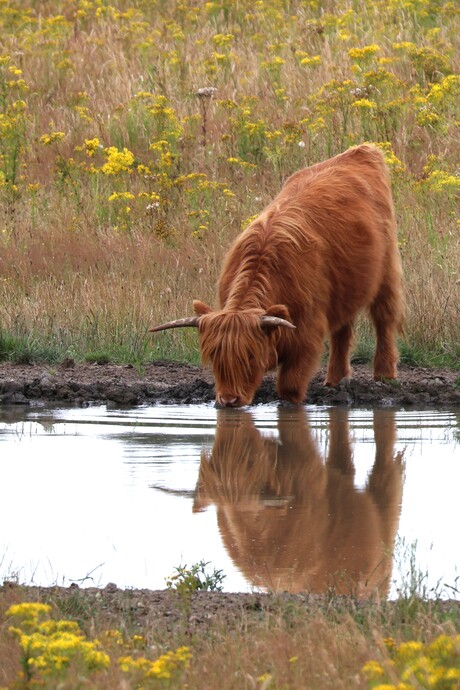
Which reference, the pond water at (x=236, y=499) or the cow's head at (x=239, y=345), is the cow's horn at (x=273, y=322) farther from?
the pond water at (x=236, y=499)

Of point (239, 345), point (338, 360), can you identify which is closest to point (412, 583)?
point (239, 345)

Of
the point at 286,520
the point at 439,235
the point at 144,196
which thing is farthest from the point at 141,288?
the point at 286,520

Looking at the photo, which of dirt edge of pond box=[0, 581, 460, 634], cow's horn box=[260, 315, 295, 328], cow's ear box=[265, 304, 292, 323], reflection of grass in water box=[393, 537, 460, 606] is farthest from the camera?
cow's ear box=[265, 304, 292, 323]

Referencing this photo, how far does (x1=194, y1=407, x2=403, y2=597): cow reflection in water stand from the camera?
4.88m

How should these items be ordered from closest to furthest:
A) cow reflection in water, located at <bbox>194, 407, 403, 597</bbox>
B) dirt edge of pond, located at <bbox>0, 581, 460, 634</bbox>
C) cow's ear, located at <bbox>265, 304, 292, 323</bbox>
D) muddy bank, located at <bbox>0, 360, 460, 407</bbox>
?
dirt edge of pond, located at <bbox>0, 581, 460, 634</bbox> → cow reflection in water, located at <bbox>194, 407, 403, 597</bbox> → cow's ear, located at <bbox>265, 304, 292, 323</bbox> → muddy bank, located at <bbox>0, 360, 460, 407</bbox>

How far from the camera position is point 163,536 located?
5398 millimetres

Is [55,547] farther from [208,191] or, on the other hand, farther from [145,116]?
[145,116]

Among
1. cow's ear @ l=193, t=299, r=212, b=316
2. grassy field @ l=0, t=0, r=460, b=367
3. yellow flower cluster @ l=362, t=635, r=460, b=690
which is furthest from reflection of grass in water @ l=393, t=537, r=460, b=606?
grassy field @ l=0, t=0, r=460, b=367

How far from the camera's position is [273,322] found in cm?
846

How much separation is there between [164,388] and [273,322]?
1524mm

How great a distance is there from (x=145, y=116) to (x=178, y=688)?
15.0 metres

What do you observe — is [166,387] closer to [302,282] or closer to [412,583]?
[302,282]

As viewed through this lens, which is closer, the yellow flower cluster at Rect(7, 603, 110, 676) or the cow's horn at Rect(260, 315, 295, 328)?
the yellow flower cluster at Rect(7, 603, 110, 676)

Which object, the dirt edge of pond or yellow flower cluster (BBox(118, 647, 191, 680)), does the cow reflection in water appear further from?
yellow flower cluster (BBox(118, 647, 191, 680))
